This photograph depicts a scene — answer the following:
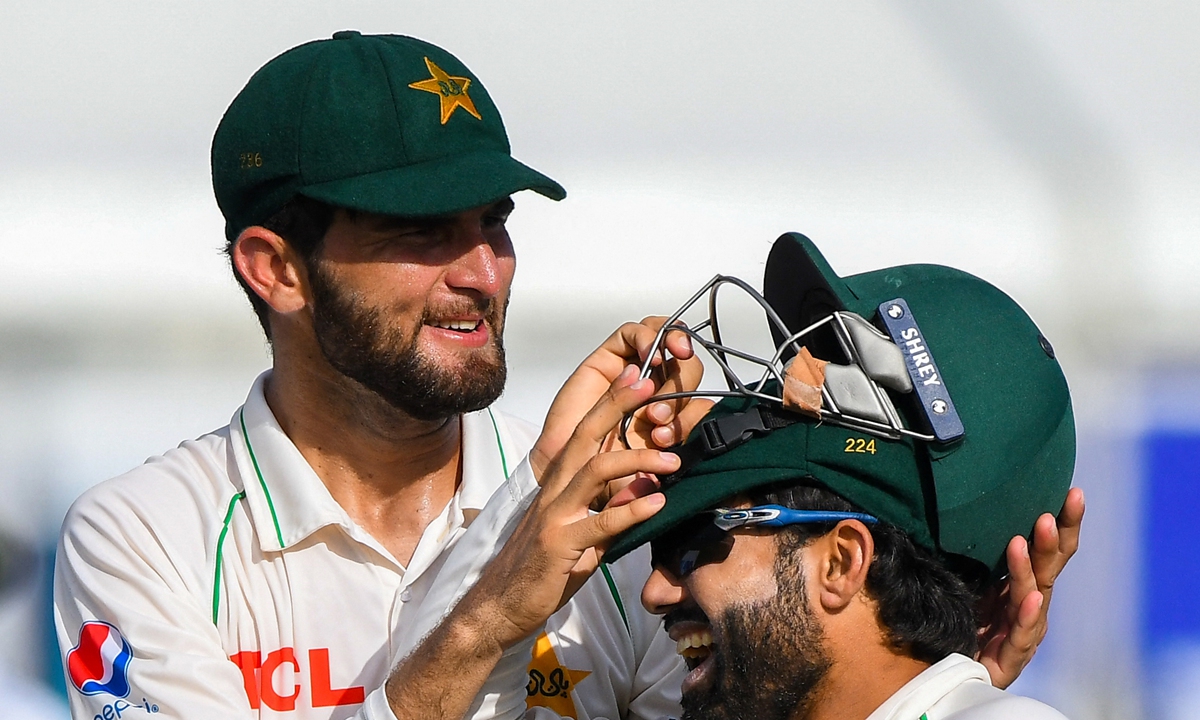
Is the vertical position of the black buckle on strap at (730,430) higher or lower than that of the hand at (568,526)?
higher

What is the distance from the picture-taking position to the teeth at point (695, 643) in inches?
64.8

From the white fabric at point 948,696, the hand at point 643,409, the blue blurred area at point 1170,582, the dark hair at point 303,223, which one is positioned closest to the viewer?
the white fabric at point 948,696

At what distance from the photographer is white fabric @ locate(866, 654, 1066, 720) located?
55.5 inches

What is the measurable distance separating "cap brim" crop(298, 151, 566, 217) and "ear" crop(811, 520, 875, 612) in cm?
71

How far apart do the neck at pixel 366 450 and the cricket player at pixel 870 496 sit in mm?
577

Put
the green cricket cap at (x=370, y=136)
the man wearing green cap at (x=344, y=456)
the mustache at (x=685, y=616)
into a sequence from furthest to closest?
1. the green cricket cap at (x=370, y=136)
2. the man wearing green cap at (x=344, y=456)
3. the mustache at (x=685, y=616)

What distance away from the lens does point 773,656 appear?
5.08 ft

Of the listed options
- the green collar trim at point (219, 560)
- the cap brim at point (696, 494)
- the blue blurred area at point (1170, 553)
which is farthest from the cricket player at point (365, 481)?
the blue blurred area at point (1170, 553)

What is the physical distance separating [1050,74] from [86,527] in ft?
8.14

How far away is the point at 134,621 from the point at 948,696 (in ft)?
3.50

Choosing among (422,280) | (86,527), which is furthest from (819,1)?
(86,527)

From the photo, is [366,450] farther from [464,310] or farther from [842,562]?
[842,562]

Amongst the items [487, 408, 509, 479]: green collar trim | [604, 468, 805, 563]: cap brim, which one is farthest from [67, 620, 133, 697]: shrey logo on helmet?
[604, 468, 805, 563]: cap brim

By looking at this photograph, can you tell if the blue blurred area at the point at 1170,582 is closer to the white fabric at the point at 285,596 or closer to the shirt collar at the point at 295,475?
the white fabric at the point at 285,596
